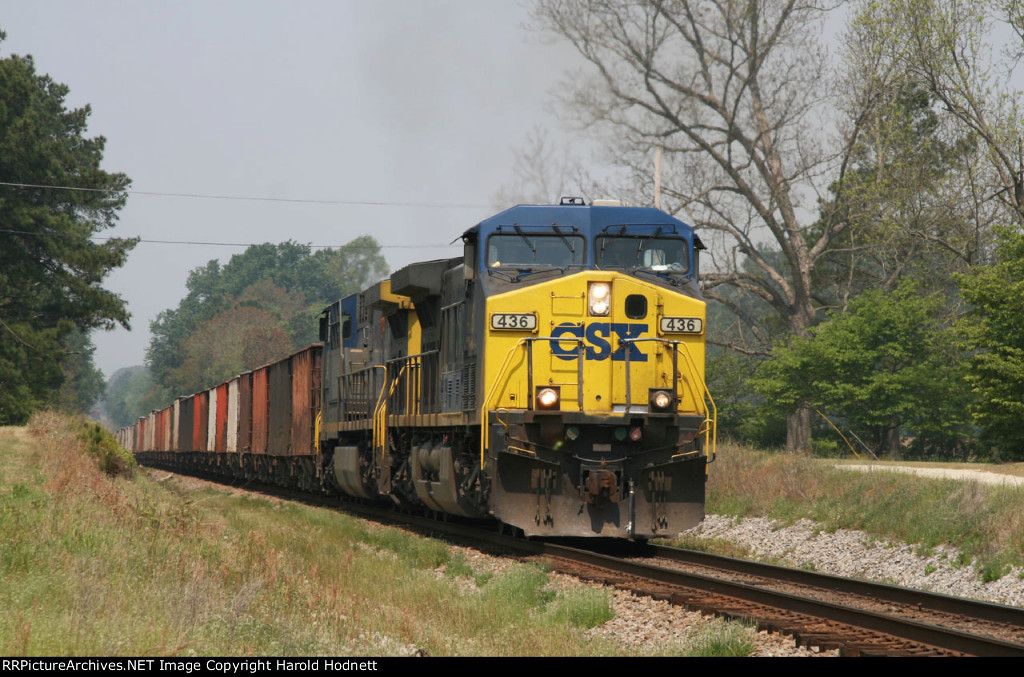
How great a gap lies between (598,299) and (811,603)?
5.00m

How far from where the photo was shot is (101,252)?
4403 centimetres

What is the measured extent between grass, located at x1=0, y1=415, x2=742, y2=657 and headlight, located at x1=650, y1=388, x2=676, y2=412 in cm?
247

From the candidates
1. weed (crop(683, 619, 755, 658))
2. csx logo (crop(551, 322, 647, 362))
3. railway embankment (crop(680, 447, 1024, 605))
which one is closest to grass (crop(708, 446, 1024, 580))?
railway embankment (crop(680, 447, 1024, 605))

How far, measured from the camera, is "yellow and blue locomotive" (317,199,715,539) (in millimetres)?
12258

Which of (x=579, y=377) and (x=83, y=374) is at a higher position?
(x=83, y=374)

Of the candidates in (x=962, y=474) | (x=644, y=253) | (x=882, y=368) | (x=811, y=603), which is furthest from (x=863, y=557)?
(x=882, y=368)

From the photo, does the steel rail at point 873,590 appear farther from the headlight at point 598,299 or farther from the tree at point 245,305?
the tree at point 245,305

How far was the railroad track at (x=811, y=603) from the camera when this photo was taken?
730cm

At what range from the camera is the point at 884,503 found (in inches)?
601

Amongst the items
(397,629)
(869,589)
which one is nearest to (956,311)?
(869,589)

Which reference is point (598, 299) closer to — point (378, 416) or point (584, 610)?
point (584, 610)

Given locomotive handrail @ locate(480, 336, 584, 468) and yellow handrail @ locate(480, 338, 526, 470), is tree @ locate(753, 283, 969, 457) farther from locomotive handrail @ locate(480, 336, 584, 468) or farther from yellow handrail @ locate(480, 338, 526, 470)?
yellow handrail @ locate(480, 338, 526, 470)

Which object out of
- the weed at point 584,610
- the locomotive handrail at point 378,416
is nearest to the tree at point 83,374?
the locomotive handrail at point 378,416
